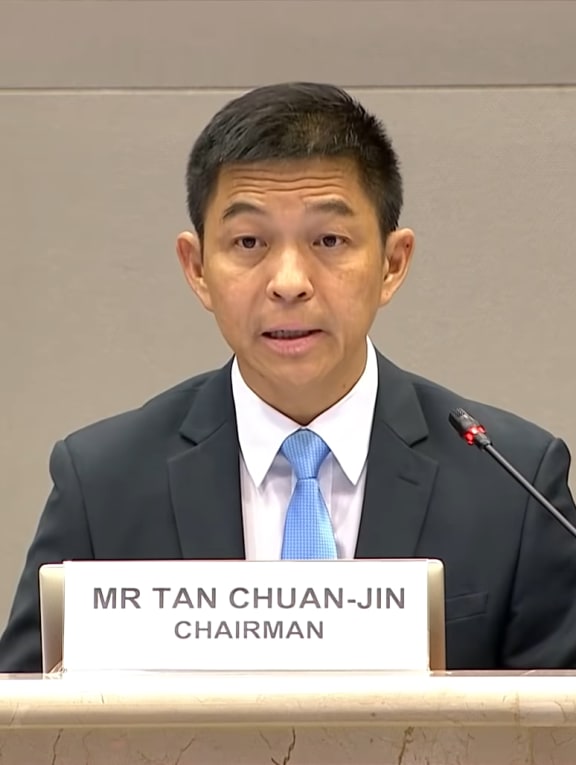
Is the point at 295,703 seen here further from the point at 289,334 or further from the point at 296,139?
the point at 296,139

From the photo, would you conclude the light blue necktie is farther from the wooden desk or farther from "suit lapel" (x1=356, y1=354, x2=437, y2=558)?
the wooden desk

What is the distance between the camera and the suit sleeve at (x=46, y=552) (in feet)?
5.38

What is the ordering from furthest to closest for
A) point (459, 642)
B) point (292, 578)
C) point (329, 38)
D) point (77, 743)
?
point (329, 38) < point (459, 642) < point (292, 578) < point (77, 743)

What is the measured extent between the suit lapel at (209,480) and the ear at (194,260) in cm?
15

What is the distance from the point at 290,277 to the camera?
1617mm

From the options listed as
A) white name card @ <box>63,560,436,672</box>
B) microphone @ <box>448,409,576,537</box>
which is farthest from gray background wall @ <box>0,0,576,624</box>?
white name card @ <box>63,560,436,672</box>

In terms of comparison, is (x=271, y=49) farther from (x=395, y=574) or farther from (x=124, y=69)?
(x=395, y=574)

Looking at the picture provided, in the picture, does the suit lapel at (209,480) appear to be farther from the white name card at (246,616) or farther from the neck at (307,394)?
the white name card at (246,616)

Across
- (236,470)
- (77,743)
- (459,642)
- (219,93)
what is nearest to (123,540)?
(236,470)

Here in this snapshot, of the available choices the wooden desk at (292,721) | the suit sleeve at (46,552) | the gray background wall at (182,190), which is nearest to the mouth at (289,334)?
the suit sleeve at (46,552)

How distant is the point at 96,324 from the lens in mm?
2750

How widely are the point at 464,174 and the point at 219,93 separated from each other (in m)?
0.53

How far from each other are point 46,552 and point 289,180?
58 centimetres

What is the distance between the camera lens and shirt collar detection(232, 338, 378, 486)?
69.4 inches
